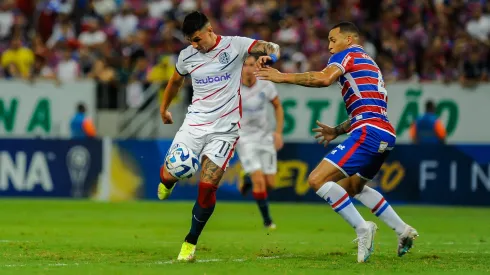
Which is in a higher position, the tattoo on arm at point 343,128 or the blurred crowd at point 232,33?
the blurred crowd at point 232,33

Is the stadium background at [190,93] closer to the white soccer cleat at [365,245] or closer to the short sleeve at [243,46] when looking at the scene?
the short sleeve at [243,46]

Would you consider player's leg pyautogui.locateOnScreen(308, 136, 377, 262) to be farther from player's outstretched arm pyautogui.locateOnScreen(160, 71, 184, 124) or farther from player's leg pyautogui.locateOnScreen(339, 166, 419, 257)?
player's outstretched arm pyautogui.locateOnScreen(160, 71, 184, 124)

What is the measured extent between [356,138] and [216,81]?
66.3 inches

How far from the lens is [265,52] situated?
11.5 m

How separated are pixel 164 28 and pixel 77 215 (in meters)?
8.63

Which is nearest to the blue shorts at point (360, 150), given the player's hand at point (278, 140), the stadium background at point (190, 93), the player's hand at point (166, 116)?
the player's hand at point (166, 116)

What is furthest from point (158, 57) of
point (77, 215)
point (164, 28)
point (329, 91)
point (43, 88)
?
point (77, 215)

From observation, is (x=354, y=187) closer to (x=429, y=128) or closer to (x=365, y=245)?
(x=365, y=245)

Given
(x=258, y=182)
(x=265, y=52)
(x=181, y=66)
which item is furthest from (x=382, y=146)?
(x=258, y=182)

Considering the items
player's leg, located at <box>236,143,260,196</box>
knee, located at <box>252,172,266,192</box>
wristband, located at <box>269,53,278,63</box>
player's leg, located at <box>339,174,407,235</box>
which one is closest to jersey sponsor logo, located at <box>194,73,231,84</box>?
wristband, located at <box>269,53,278,63</box>

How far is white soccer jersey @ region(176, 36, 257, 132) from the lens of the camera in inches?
454

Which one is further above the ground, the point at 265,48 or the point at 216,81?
the point at 265,48

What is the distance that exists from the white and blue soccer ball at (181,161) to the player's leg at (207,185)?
0.14m

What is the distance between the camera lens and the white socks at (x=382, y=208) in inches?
457
